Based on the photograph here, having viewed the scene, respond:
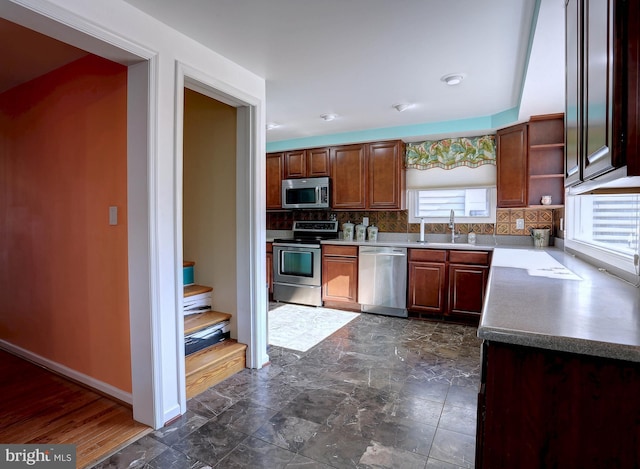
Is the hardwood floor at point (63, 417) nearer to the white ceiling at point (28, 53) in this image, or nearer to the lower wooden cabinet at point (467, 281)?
the white ceiling at point (28, 53)

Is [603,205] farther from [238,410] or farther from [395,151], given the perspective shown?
[238,410]

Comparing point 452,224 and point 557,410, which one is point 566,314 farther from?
point 452,224

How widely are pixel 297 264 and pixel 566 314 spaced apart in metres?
3.83

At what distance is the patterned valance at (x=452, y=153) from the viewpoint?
411cm

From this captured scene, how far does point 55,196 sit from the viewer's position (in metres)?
2.52

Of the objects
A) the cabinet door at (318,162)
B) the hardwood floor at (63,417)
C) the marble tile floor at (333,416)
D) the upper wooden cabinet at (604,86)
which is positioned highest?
the cabinet door at (318,162)

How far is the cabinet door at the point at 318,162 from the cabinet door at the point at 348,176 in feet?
0.26

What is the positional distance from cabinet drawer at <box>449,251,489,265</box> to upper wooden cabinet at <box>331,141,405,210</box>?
94 centimetres

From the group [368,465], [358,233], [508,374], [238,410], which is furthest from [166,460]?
[358,233]

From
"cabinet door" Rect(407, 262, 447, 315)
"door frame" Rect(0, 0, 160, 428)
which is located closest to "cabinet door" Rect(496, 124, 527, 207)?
"cabinet door" Rect(407, 262, 447, 315)

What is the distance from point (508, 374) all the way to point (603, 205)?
2265 millimetres

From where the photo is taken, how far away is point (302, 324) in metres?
3.91

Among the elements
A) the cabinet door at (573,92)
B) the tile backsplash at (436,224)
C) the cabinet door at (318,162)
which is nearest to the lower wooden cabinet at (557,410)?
the cabinet door at (573,92)

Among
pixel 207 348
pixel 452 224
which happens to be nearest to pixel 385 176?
pixel 452 224
